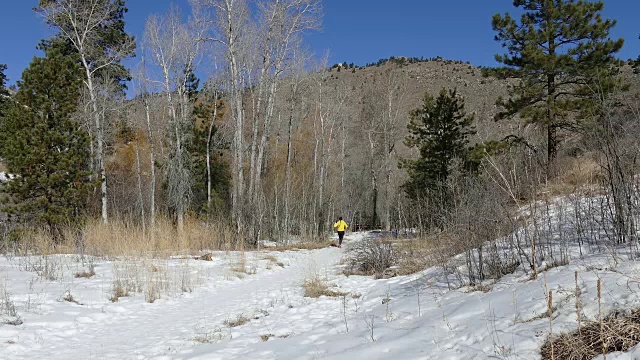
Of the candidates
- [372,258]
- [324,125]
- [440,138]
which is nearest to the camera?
[372,258]

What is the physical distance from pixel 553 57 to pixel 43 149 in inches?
783

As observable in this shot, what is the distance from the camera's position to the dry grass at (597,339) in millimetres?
2449

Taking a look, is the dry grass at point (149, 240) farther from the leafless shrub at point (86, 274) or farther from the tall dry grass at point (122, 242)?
the leafless shrub at point (86, 274)

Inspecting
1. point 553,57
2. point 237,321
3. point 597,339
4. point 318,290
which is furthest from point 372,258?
point 553,57

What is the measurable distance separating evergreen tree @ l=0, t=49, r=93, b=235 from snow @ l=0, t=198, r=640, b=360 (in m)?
6.29

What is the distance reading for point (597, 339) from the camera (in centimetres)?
260

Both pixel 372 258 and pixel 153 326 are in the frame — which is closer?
pixel 153 326

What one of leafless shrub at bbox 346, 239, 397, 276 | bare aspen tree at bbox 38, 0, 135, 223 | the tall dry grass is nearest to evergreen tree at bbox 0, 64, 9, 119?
bare aspen tree at bbox 38, 0, 135, 223

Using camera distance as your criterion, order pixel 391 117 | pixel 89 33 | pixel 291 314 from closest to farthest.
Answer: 1. pixel 291 314
2. pixel 89 33
3. pixel 391 117

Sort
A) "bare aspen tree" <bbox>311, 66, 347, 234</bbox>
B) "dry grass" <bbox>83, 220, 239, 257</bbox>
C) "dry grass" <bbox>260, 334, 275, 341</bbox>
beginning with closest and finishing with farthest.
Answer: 1. "dry grass" <bbox>260, 334, 275, 341</bbox>
2. "dry grass" <bbox>83, 220, 239, 257</bbox>
3. "bare aspen tree" <bbox>311, 66, 347, 234</bbox>

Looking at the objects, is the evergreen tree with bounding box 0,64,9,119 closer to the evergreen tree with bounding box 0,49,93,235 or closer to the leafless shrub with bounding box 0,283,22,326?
the evergreen tree with bounding box 0,49,93,235

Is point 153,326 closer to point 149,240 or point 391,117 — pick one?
point 149,240

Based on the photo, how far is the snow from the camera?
3.25 meters

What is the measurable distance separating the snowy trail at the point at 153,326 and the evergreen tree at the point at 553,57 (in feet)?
45.1
